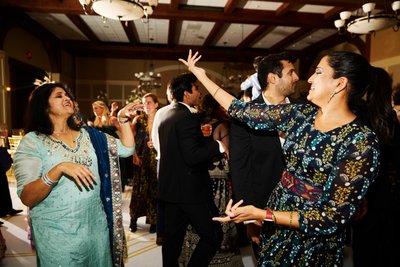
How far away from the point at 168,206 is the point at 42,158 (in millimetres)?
1150

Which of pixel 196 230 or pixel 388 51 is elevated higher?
pixel 388 51

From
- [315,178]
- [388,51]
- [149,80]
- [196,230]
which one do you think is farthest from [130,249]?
[388,51]

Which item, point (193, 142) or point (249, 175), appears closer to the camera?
point (249, 175)

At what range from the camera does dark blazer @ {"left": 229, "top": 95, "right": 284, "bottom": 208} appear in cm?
186

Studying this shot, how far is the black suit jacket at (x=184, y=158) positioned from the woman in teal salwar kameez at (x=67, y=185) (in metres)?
0.63

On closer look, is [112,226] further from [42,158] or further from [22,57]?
[22,57]

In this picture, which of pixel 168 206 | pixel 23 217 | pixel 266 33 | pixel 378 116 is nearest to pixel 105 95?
pixel 266 33

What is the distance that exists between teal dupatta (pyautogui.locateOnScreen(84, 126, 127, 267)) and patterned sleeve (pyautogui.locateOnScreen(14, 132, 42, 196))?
1.03 ft

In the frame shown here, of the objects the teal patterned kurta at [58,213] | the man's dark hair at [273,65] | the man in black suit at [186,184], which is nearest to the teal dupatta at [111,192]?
the teal patterned kurta at [58,213]

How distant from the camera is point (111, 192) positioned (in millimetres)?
1777

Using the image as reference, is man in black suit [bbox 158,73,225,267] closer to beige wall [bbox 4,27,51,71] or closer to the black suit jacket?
the black suit jacket

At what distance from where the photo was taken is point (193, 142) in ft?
7.57

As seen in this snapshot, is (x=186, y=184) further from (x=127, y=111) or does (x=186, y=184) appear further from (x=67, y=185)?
(x=67, y=185)

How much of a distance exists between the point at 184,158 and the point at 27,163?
112 cm
